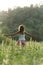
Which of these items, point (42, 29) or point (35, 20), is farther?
point (35, 20)

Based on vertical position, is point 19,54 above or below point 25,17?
below

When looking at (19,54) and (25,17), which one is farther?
(25,17)

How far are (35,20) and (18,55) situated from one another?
126 ft

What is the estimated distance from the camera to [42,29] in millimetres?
40125

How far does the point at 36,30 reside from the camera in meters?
41.8

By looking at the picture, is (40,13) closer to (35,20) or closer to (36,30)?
(35,20)

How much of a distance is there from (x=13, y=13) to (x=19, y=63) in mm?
42523

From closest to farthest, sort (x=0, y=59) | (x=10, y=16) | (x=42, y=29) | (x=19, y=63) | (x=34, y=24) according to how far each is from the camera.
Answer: (x=19, y=63) → (x=0, y=59) → (x=42, y=29) → (x=34, y=24) → (x=10, y=16)

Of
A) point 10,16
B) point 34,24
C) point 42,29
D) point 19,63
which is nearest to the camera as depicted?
point 19,63

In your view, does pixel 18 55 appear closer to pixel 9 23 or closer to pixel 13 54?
pixel 13 54

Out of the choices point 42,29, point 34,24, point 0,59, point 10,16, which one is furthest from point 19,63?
point 10,16

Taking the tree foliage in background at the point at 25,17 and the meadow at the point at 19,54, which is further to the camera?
the tree foliage in background at the point at 25,17

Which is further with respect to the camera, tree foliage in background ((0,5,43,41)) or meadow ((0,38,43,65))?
tree foliage in background ((0,5,43,41))

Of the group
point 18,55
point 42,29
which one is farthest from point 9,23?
point 18,55
